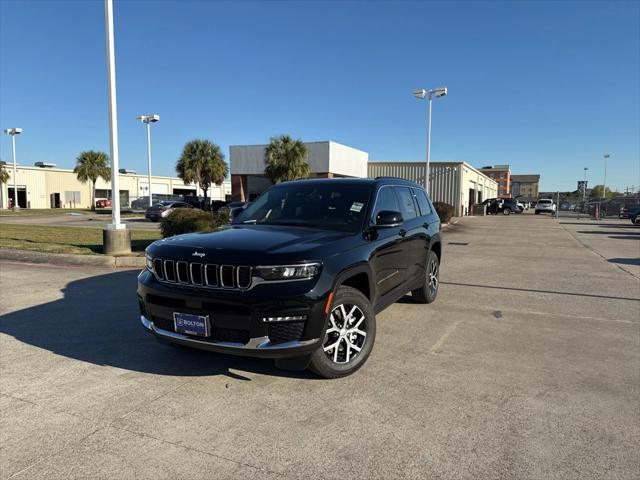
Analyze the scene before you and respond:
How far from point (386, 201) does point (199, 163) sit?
125 feet

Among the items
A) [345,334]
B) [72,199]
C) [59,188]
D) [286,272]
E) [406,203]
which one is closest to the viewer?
[286,272]

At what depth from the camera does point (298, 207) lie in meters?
4.98

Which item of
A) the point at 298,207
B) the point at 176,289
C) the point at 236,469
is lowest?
the point at 236,469

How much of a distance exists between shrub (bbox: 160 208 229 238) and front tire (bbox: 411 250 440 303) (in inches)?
251

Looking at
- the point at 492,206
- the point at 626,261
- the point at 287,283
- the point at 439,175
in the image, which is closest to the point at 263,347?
the point at 287,283

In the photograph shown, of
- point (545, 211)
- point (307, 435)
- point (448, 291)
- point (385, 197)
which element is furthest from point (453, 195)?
point (307, 435)

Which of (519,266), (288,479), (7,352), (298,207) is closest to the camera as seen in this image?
(288,479)

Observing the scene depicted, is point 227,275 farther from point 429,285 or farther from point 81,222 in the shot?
point 81,222

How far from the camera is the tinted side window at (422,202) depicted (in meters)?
6.56

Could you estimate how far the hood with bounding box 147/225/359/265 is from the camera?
3.45 meters

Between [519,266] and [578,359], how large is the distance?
690cm

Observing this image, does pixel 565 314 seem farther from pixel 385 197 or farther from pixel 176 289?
pixel 176 289

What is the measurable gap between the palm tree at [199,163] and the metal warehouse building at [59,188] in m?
8.30

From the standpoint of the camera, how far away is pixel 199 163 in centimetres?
4094
